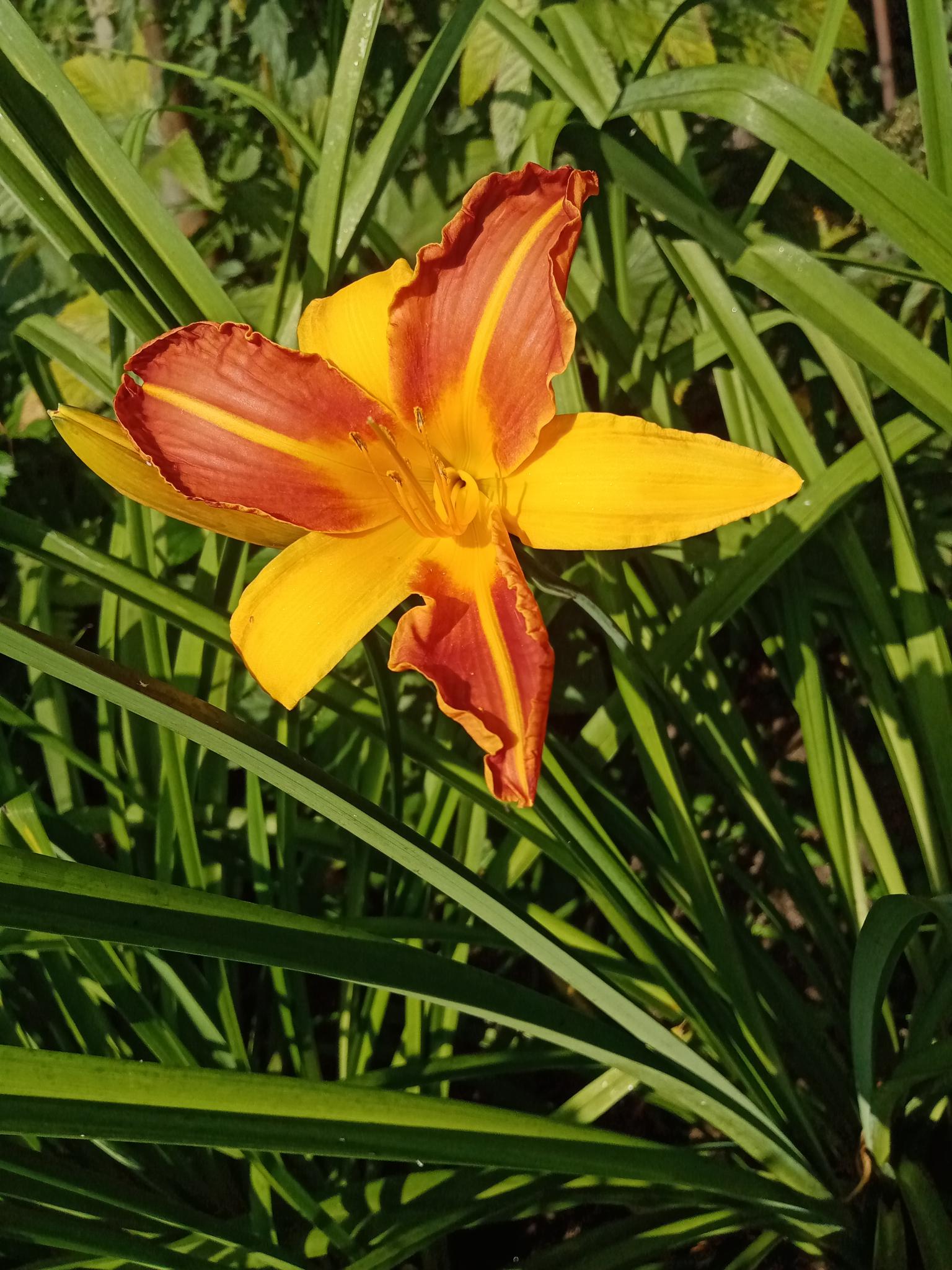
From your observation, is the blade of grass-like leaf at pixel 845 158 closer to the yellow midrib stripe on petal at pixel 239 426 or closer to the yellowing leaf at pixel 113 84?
the yellow midrib stripe on petal at pixel 239 426

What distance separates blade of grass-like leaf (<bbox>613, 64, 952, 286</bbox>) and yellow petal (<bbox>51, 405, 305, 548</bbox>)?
516 mm

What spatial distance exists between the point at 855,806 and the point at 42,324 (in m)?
1.13

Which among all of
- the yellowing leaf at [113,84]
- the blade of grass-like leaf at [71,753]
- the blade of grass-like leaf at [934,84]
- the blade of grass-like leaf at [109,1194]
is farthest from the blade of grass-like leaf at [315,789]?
the yellowing leaf at [113,84]

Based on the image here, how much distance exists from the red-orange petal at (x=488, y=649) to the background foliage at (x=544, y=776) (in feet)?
0.18

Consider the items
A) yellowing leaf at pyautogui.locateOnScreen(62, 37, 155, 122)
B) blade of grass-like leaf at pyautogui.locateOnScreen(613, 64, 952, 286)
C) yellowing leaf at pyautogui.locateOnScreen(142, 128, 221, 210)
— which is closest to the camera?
blade of grass-like leaf at pyautogui.locateOnScreen(613, 64, 952, 286)

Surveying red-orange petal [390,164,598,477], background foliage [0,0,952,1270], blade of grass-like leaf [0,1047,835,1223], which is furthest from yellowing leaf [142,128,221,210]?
blade of grass-like leaf [0,1047,835,1223]

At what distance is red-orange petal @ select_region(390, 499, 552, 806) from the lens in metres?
0.54

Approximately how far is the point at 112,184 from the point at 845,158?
640 mm

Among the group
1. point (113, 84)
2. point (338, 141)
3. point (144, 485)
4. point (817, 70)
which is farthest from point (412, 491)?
point (113, 84)

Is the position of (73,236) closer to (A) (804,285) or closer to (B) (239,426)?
(B) (239,426)

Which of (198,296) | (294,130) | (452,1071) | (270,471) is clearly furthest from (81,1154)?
(294,130)

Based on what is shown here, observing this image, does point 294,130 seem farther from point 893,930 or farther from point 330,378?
point 893,930

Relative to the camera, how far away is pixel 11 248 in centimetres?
149

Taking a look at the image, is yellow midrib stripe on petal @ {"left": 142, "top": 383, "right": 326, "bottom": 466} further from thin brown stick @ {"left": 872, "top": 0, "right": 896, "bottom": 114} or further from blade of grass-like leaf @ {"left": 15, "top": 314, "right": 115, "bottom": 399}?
thin brown stick @ {"left": 872, "top": 0, "right": 896, "bottom": 114}
